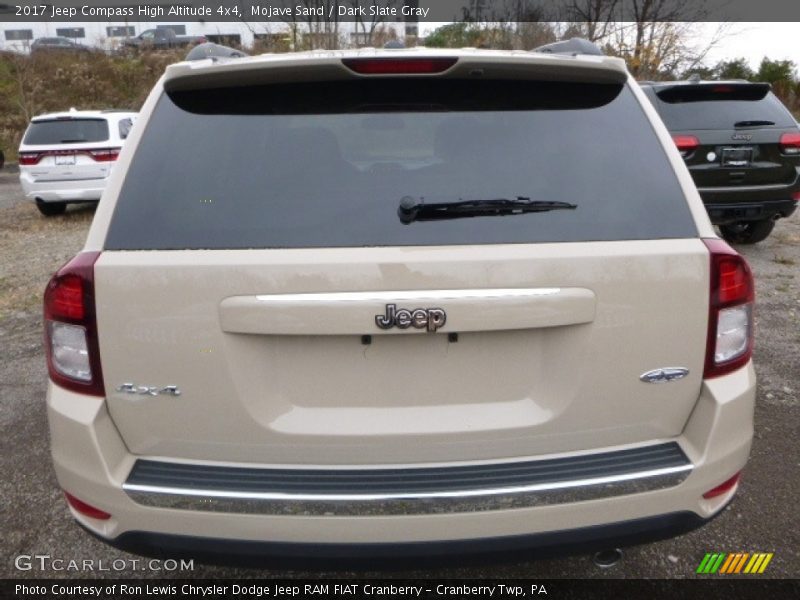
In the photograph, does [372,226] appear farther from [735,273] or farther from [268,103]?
[735,273]

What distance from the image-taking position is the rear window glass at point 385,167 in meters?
1.74

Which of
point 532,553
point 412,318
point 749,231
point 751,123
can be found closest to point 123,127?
point 751,123

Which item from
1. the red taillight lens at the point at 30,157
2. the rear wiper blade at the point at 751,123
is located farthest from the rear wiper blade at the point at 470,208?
the red taillight lens at the point at 30,157

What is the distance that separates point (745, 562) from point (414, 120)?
2.15 meters

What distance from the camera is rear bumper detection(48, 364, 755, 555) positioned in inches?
66.8

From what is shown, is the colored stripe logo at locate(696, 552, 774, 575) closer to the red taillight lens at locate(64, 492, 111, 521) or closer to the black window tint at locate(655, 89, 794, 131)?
the red taillight lens at locate(64, 492, 111, 521)

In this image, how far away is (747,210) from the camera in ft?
22.4

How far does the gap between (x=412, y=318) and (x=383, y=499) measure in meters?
0.50

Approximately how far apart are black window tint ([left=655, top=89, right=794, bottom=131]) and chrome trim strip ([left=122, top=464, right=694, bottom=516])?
6.10 meters

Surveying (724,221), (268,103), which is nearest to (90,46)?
(724,221)

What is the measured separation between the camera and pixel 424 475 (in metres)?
1.76

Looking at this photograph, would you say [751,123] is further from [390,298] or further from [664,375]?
[390,298]

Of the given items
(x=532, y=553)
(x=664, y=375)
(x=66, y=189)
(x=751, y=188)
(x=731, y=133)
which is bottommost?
(x=66, y=189)

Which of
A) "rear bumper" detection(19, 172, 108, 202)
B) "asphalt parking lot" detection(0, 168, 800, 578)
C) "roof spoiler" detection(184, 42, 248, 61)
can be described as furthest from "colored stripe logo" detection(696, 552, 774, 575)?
"rear bumper" detection(19, 172, 108, 202)
